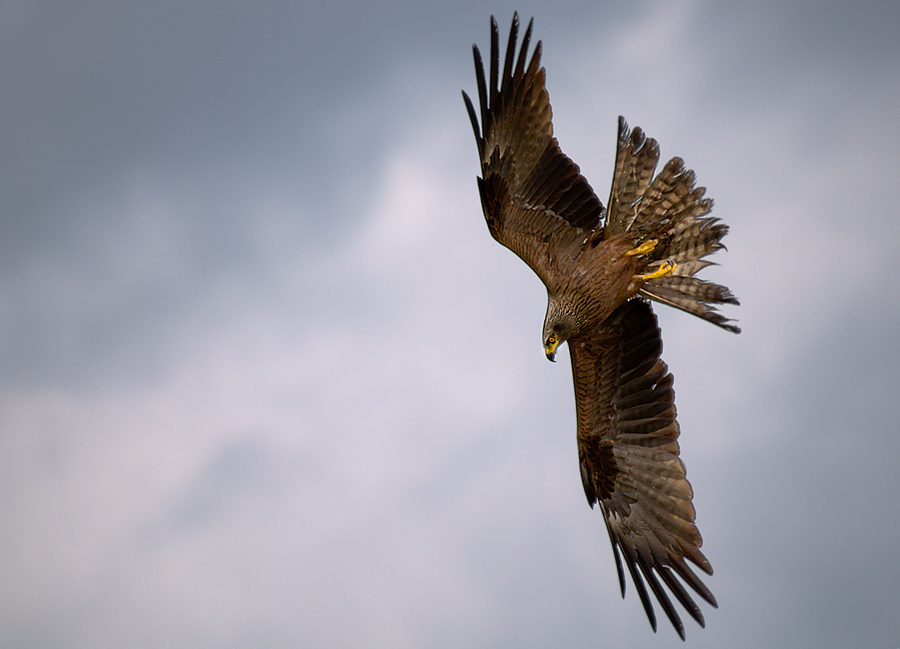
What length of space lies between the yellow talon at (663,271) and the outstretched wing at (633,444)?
1.20ft

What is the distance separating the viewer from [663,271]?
25.9 ft

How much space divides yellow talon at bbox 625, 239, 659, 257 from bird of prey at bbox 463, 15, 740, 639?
0.01m

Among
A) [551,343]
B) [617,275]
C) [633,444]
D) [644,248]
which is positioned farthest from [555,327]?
[633,444]

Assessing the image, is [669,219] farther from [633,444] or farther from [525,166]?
[633,444]

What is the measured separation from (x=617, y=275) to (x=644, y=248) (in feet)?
1.17

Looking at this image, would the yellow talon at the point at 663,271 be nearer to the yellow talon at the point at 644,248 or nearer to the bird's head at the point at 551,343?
the yellow talon at the point at 644,248

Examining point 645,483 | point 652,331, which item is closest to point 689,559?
point 645,483

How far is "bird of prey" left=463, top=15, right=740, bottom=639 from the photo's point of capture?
7734 mm

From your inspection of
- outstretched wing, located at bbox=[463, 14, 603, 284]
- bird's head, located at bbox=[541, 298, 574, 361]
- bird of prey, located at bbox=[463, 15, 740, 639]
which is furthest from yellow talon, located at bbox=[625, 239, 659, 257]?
bird's head, located at bbox=[541, 298, 574, 361]

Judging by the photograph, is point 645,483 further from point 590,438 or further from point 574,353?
point 574,353

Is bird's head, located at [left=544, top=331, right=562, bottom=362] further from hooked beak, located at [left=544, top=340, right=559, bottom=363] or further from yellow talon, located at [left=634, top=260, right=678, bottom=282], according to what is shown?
Result: yellow talon, located at [left=634, top=260, right=678, bottom=282]

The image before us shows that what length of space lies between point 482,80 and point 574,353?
2.86m

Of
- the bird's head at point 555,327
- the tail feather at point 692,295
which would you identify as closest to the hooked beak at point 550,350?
the bird's head at point 555,327

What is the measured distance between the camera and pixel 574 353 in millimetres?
8391
